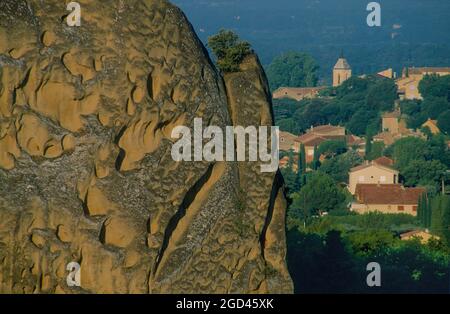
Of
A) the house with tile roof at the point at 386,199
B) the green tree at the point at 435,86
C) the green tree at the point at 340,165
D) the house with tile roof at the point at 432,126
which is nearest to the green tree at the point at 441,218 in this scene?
the house with tile roof at the point at 386,199

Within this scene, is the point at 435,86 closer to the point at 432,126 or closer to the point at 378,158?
the point at 432,126

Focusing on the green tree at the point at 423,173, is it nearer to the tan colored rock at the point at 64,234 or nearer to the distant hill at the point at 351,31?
the tan colored rock at the point at 64,234

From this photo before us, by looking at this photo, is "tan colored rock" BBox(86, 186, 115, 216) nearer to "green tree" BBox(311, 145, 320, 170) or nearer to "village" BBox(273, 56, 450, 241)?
"village" BBox(273, 56, 450, 241)

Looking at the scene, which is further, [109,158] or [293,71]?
[293,71]

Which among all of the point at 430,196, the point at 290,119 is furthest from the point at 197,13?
the point at 430,196

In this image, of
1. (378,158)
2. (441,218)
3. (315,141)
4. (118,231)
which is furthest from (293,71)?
(118,231)

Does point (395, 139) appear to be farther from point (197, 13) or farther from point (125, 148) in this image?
point (197, 13)
